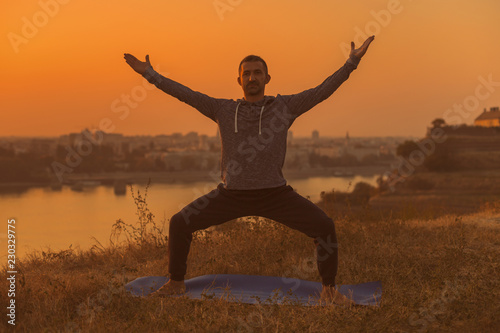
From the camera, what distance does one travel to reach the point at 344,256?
17.9 feet

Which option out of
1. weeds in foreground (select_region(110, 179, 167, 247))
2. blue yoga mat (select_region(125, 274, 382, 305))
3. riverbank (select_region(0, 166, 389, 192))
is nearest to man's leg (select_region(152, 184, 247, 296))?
blue yoga mat (select_region(125, 274, 382, 305))

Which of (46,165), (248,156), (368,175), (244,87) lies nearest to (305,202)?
(248,156)

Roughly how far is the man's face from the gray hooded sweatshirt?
110 millimetres

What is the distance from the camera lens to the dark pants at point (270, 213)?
4.01 m

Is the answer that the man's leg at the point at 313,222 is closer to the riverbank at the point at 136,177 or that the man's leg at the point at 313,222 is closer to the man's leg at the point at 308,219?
the man's leg at the point at 308,219

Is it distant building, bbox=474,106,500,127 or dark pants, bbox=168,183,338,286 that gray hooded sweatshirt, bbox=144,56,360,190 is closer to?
dark pants, bbox=168,183,338,286

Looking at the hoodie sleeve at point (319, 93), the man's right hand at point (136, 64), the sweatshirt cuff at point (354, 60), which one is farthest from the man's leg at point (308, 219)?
the man's right hand at point (136, 64)

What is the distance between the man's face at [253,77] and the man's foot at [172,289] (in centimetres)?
192

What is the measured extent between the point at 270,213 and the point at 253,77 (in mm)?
1245

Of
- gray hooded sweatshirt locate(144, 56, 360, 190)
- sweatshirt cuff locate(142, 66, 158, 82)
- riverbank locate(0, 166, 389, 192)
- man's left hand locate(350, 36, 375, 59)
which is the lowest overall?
riverbank locate(0, 166, 389, 192)

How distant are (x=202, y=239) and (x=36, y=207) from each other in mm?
26069

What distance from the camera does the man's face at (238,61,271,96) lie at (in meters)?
4.18

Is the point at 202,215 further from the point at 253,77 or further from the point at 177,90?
the point at 253,77

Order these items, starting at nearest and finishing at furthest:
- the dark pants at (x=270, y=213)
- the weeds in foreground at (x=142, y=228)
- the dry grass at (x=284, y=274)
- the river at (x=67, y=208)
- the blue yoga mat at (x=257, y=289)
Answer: the dry grass at (x=284, y=274)
the dark pants at (x=270, y=213)
the blue yoga mat at (x=257, y=289)
the weeds in foreground at (x=142, y=228)
the river at (x=67, y=208)
